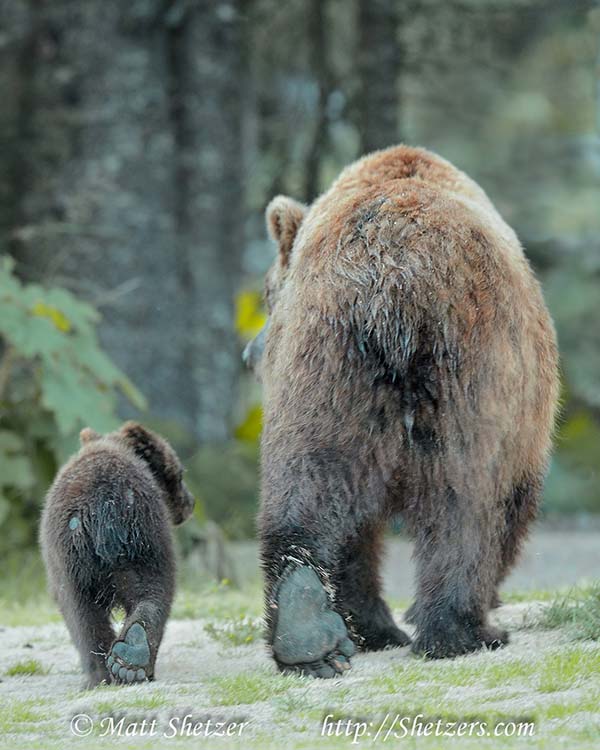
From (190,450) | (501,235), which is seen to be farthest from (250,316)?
(501,235)

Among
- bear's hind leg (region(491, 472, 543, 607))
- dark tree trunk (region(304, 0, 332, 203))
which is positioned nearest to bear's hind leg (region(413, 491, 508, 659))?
bear's hind leg (region(491, 472, 543, 607))

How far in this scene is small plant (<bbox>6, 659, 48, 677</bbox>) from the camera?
20.7 ft

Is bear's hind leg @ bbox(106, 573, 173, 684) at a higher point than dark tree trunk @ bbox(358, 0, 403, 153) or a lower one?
lower

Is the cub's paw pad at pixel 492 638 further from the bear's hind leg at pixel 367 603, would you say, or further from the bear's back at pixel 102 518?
the bear's back at pixel 102 518

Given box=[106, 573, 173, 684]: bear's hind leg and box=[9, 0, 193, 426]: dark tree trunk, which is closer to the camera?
box=[106, 573, 173, 684]: bear's hind leg

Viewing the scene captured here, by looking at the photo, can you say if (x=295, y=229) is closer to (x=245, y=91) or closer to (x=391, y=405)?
(x=391, y=405)

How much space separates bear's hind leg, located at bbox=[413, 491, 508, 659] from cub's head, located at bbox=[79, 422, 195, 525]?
5.53ft

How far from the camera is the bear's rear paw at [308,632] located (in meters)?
5.36

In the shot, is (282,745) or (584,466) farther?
(584,466)

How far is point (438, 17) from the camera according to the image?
16141mm

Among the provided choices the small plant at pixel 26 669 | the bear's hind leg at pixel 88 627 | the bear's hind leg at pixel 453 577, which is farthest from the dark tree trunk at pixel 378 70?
the bear's hind leg at pixel 453 577

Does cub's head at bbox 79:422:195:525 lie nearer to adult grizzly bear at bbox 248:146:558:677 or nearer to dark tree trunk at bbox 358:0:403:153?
adult grizzly bear at bbox 248:146:558:677

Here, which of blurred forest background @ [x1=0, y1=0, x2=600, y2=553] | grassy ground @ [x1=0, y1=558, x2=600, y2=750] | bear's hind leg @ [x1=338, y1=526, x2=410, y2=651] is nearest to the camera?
grassy ground @ [x1=0, y1=558, x2=600, y2=750]

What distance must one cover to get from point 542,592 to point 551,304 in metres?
10.4
